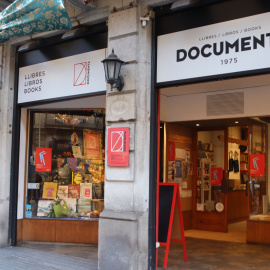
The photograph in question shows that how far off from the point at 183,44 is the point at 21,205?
5188 millimetres

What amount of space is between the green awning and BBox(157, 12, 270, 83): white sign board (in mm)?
1626

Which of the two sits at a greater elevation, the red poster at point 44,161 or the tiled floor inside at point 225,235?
the red poster at point 44,161

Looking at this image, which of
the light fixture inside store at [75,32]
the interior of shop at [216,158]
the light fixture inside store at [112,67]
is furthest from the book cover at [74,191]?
the light fixture inside store at [112,67]

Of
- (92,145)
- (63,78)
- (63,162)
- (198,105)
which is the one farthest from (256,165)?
(63,78)

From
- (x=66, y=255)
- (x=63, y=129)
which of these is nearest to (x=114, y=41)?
(x=63, y=129)

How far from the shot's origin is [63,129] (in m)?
9.31

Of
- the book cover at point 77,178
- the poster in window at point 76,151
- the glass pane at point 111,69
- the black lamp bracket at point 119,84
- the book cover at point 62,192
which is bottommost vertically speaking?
the book cover at point 62,192

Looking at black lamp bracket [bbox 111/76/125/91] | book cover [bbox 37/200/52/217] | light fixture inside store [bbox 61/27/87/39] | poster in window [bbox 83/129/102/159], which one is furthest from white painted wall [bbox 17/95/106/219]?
black lamp bracket [bbox 111/76/125/91]

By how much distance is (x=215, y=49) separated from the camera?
19.5ft

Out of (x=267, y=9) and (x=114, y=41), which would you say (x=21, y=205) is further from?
(x=267, y=9)

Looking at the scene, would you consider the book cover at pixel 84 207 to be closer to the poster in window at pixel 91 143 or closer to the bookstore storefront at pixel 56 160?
the bookstore storefront at pixel 56 160

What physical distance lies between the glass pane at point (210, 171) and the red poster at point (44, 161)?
4.00 metres

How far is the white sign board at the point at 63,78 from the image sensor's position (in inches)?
290

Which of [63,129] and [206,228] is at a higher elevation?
[63,129]
